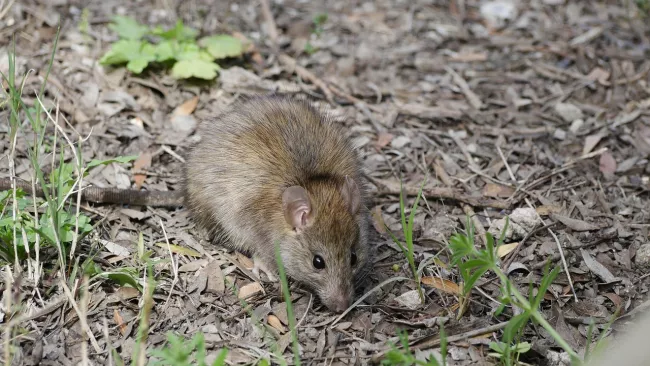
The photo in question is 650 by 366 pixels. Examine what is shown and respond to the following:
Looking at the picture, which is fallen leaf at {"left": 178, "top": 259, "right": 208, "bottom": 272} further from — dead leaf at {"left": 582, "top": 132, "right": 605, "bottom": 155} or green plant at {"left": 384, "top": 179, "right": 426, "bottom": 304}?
dead leaf at {"left": 582, "top": 132, "right": 605, "bottom": 155}

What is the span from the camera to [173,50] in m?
7.03

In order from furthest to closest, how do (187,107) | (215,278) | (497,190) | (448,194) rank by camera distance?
(187,107), (497,190), (448,194), (215,278)

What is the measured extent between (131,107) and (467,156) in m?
3.24

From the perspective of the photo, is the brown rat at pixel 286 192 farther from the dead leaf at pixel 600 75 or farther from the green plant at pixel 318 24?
the dead leaf at pixel 600 75

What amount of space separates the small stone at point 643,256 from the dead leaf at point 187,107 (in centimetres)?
419

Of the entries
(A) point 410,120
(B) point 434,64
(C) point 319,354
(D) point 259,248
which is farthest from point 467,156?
(C) point 319,354

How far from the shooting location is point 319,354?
14.8ft

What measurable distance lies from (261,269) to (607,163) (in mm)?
3322

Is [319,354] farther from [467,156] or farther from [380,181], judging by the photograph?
[467,156]

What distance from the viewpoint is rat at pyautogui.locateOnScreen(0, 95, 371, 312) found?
191 inches

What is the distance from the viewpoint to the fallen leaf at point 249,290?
5055 mm

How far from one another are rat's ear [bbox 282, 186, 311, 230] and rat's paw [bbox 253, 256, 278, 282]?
20.7 inches

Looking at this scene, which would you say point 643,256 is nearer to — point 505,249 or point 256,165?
point 505,249

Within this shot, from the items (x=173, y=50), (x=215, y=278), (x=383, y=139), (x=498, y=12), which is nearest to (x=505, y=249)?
(x=383, y=139)
